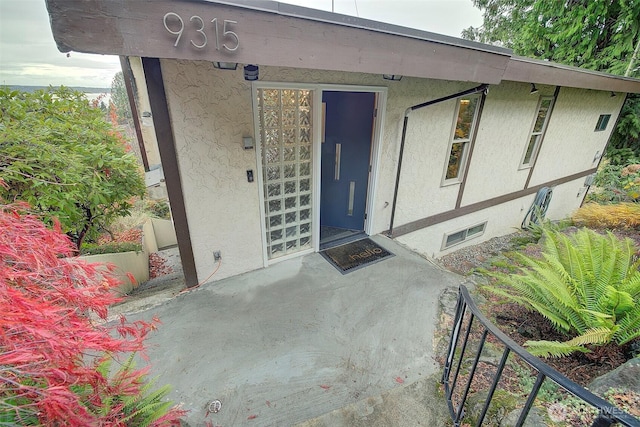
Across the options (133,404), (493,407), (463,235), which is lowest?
(463,235)

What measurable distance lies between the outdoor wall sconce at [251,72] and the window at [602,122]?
34.1 ft

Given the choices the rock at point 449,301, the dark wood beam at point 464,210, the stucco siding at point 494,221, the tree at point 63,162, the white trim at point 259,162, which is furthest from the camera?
the stucco siding at point 494,221

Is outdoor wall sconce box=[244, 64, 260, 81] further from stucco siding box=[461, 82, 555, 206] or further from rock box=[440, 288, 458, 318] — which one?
stucco siding box=[461, 82, 555, 206]

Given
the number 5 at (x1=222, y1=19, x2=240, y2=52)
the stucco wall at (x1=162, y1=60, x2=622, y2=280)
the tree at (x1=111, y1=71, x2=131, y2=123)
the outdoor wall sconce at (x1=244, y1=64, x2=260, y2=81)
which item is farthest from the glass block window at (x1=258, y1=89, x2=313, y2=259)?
the tree at (x1=111, y1=71, x2=131, y2=123)

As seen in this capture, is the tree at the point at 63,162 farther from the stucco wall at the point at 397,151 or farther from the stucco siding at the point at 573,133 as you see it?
the stucco siding at the point at 573,133

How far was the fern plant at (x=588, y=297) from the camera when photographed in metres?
1.96

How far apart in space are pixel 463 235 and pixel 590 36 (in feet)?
34.4

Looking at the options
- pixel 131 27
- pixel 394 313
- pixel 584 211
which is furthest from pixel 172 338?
pixel 584 211

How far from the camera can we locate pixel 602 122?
322 inches

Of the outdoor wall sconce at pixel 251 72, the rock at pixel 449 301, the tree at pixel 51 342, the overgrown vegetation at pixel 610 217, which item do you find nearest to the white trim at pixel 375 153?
the rock at pixel 449 301

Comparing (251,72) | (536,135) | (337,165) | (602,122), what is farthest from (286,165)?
(602,122)

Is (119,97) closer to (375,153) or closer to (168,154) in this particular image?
(168,154)

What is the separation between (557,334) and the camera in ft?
8.11

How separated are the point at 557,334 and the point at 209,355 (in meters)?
3.23
